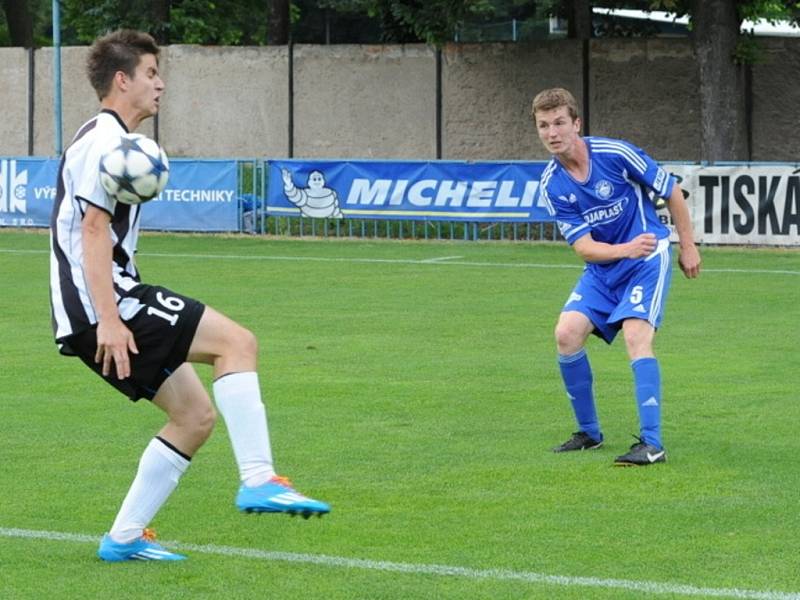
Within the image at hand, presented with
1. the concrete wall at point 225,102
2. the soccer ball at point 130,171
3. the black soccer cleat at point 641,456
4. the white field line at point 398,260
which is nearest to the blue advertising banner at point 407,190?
the white field line at point 398,260

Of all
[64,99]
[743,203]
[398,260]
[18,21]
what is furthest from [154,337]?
[18,21]

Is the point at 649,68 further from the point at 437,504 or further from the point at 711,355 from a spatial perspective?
the point at 437,504

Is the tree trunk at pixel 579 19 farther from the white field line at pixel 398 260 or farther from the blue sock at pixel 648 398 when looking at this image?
the blue sock at pixel 648 398

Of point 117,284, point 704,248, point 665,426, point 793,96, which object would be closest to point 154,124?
point 793,96

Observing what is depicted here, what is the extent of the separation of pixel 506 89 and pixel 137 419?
22.2 m

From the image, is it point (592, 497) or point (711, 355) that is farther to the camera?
point (711, 355)

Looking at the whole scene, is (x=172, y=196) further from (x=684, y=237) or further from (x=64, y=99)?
(x=684, y=237)

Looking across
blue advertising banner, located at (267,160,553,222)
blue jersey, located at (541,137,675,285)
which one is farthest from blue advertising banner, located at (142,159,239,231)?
blue jersey, located at (541,137,675,285)

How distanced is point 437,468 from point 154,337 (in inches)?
106

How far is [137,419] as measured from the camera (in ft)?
33.7

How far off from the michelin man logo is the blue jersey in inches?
635

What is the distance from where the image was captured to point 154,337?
6250 mm

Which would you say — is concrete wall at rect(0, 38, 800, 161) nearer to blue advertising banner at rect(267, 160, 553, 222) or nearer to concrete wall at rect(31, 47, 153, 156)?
concrete wall at rect(31, 47, 153, 156)

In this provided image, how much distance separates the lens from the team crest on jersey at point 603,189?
29.6 ft
